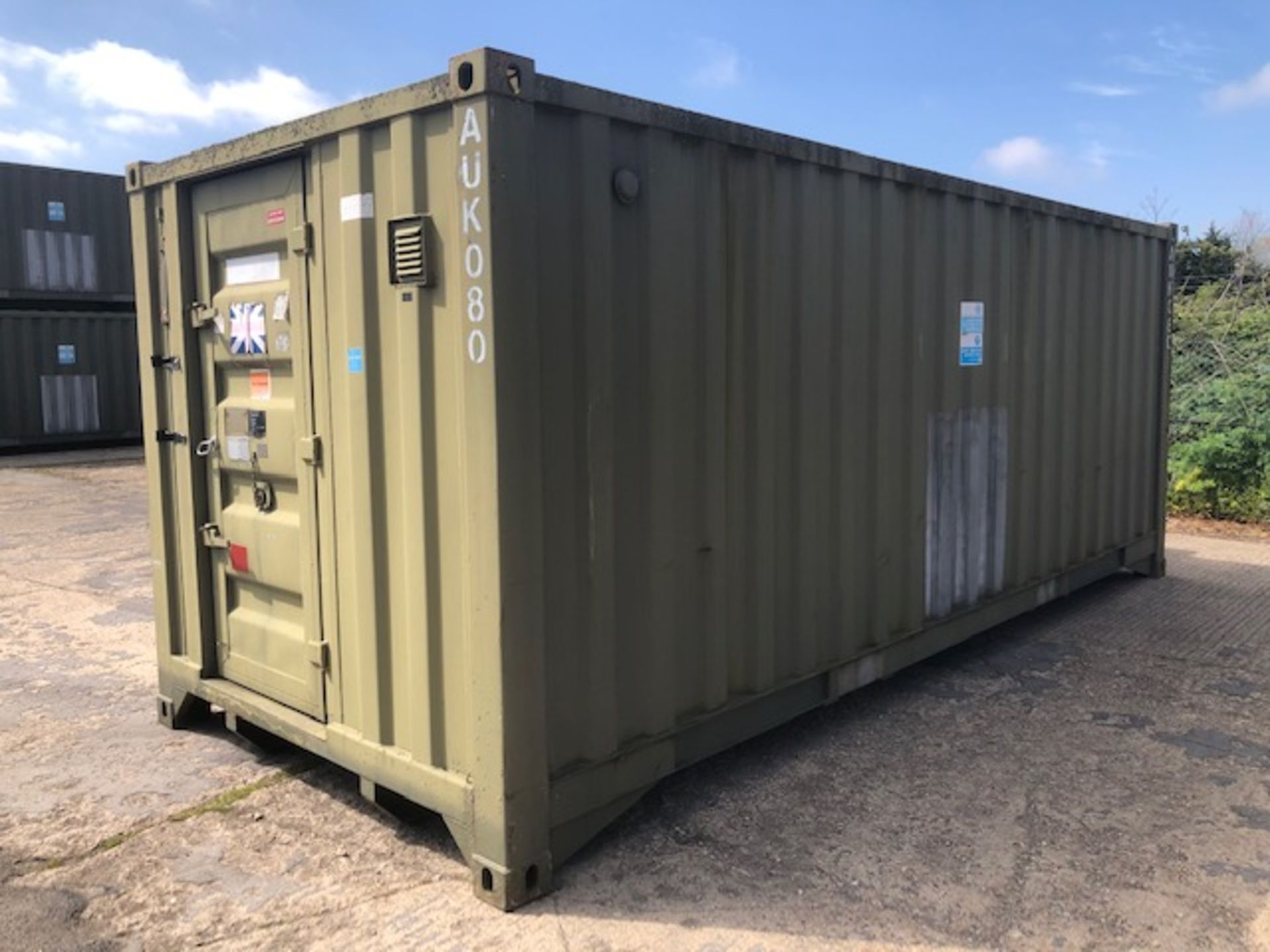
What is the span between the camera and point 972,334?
17.5ft

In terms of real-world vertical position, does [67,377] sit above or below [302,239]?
below

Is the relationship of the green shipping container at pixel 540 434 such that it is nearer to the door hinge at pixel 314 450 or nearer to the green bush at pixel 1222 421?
the door hinge at pixel 314 450

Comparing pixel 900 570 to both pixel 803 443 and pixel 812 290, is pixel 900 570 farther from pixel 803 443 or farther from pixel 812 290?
pixel 812 290

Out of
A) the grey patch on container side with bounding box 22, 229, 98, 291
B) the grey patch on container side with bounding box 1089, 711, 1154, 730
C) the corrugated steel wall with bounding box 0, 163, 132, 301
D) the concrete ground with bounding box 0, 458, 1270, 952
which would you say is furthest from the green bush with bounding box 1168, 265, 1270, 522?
the grey patch on container side with bounding box 22, 229, 98, 291

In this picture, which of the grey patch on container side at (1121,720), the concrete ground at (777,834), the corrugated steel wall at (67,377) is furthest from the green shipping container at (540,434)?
the corrugated steel wall at (67,377)

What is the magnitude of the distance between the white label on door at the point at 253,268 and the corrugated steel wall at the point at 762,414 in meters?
1.30

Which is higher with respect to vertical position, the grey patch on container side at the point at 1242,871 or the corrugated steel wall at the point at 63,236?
the corrugated steel wall at the point at 63,236

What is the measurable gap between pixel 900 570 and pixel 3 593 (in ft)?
21.2

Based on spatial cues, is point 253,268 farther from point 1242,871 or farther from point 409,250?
point 1242,871

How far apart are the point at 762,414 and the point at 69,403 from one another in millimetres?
19164

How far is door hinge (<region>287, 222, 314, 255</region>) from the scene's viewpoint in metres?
3.62

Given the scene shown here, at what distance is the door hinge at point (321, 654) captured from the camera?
3.79 meters

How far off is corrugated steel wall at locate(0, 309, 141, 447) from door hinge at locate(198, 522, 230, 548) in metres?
16.8

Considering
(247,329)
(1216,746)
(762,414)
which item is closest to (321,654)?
(247,329)
